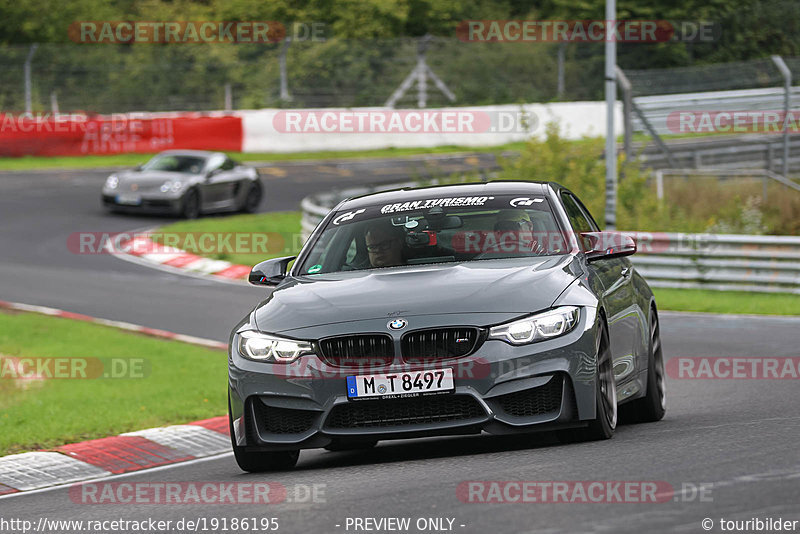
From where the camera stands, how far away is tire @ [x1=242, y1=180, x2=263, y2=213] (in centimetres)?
2970

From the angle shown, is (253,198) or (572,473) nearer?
(572,473)

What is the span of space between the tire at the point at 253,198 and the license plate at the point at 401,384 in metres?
22.8

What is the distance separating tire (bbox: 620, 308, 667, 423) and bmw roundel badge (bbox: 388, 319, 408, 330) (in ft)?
8.05

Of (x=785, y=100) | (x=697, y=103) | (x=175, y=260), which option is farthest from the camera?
(x=697, y=103)

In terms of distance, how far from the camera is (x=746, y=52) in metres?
51.7

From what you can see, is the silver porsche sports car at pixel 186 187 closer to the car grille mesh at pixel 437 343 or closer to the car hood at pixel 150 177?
the car hood at pixel 150 177

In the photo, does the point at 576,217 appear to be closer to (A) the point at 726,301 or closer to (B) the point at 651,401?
(B) the point at 651,401

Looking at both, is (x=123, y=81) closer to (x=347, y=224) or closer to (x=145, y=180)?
(x=145, y=180)

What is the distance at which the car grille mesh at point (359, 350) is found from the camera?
23.1 ft

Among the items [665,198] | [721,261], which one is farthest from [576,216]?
[665,198]

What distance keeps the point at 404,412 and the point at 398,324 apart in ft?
1.47

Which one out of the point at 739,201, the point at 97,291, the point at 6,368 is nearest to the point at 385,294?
the point at 6,368

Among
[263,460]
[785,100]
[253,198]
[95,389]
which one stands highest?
[263,460]

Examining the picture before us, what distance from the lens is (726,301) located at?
60.8ft
